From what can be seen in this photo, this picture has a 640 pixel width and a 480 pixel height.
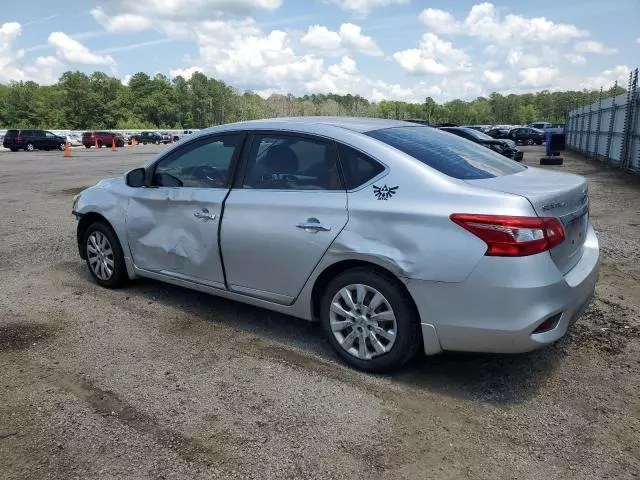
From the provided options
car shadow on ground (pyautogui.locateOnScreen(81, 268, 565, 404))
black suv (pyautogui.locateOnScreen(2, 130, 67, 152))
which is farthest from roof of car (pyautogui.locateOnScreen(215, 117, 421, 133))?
black suv (pyautogui.locateOnScreen(2, 130, 67, 152))

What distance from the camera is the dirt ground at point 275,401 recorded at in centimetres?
271

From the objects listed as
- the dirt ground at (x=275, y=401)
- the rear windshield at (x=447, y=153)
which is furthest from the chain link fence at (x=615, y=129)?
the rear windshield at (x=447, y=153)

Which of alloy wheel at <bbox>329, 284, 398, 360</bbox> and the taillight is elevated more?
the taillight

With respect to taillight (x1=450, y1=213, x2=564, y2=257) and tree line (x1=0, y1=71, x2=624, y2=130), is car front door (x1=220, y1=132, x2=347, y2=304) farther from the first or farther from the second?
tree line (x1=0, y1=71, x2=624, y2=130)

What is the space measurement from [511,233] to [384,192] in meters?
0.82

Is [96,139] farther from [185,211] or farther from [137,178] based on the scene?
[185,211]

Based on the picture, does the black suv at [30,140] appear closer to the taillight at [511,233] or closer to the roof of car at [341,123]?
the roof of car at [341,123]

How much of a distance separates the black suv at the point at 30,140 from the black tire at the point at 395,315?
4068cm

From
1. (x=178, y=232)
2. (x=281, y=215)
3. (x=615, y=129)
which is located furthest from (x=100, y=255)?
(x=615, y=129)

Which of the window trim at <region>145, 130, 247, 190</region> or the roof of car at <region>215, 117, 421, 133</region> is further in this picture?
the window trim at <region>145, 130, 247, 190</region>

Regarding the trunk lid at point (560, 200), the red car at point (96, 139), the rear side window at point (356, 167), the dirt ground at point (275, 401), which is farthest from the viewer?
the red car at point (96, 139)

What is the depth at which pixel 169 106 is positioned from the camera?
403 feet

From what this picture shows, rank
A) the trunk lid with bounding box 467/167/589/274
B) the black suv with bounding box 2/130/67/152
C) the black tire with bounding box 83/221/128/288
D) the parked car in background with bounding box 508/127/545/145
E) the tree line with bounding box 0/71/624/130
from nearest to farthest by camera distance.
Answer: the trunk lid with bounding box 467/167/589/274
the black tire with bounding box 83/221/128/288
the black suv with bounding box 2/130/67/152
the parked car in background with bounding box 508/127/545/145
the tree line with bounding box 0/71/624/130

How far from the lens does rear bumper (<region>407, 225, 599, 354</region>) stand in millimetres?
3027
